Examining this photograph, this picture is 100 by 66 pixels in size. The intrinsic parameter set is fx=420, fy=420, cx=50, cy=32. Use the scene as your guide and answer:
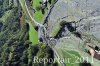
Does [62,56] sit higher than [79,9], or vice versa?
[79,9]

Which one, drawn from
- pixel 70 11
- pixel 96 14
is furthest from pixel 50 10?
pixel 96 14

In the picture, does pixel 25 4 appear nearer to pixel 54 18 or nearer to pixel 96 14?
pixel 54 18

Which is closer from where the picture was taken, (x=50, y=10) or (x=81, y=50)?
(x=81, y=50)

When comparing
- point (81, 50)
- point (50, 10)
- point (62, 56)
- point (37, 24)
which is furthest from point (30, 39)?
point (81, 50)

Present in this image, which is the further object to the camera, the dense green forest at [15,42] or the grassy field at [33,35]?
the grassy field at [33,35]

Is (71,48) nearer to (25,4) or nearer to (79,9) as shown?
(79,9)

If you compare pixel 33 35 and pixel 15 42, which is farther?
pixel 15 42

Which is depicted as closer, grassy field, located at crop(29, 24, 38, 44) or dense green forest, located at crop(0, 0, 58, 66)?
dense green forest, located at crop(0, 0, 58, 66)

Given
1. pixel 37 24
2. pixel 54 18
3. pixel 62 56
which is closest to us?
pixel 62 56

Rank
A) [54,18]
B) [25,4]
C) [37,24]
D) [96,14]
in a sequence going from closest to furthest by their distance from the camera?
[96,14] → [54,18] → [37,24] → [25,4]

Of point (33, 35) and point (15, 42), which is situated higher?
point (33, 35)
